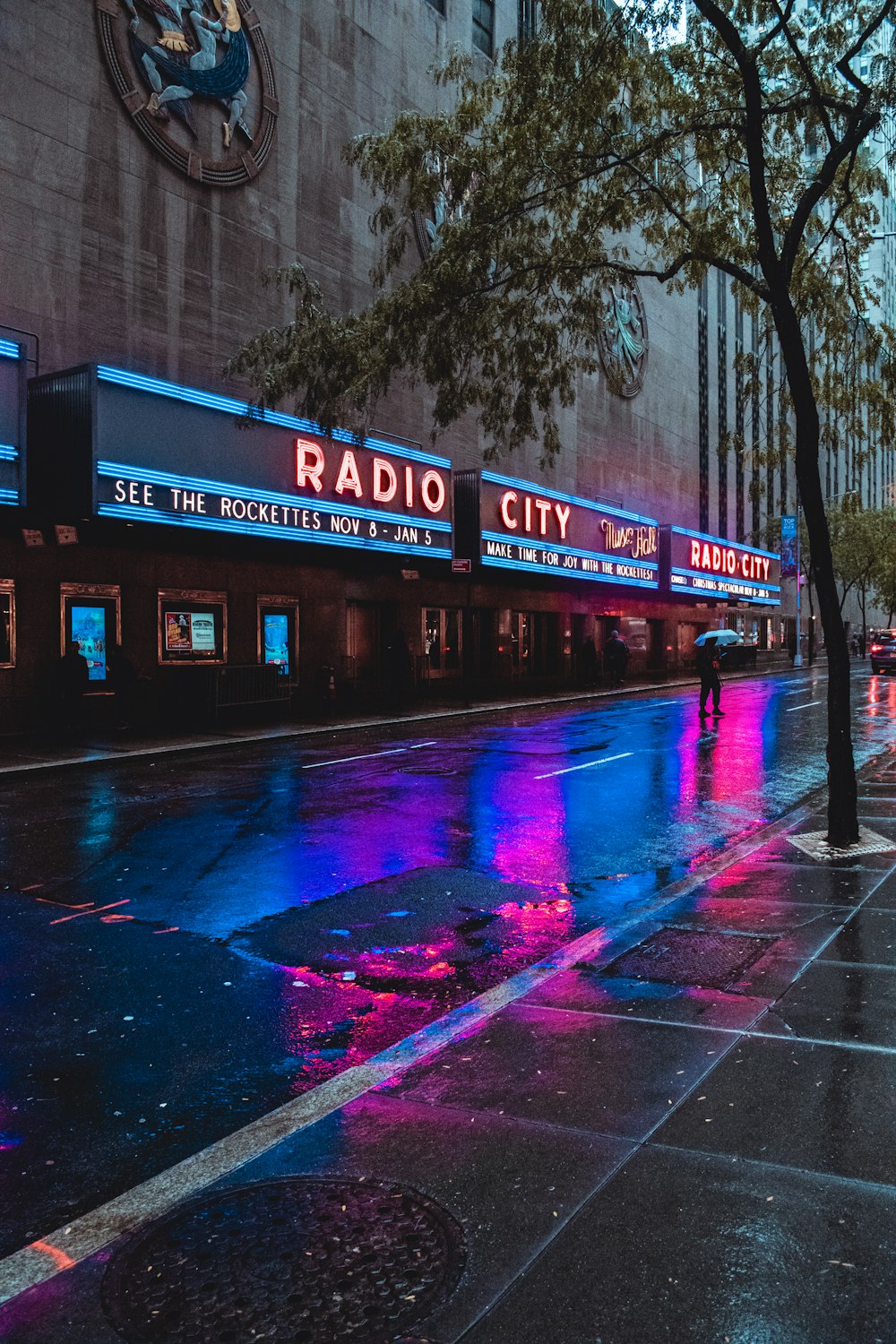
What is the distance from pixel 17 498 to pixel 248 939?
12157 mm

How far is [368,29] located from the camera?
26719 mm

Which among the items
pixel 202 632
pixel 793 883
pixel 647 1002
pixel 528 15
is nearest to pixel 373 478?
pixel 202 632

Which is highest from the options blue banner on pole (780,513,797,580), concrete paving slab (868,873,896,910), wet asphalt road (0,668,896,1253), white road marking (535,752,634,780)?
blue banner on pole (780,513,797,580)

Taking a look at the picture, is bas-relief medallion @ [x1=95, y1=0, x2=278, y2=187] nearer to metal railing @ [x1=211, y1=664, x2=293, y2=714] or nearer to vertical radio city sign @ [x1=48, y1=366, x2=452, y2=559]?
vertical radio city sign @ [x1=48, y1=366, x2=452, y2=559]

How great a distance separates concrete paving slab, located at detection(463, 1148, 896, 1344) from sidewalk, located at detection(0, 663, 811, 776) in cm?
1339

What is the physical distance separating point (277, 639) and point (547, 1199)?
22.6 metres

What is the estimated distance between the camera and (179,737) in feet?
62.7

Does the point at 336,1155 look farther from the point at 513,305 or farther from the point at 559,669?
the point at 559,669

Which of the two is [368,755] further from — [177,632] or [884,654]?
[884,654]

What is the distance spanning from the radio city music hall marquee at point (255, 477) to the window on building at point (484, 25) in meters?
17.2

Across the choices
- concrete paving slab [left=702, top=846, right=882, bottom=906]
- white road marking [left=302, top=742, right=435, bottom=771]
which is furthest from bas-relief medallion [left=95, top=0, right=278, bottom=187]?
concrete paving slab [left=702, top=846, right=882, bottom=906]

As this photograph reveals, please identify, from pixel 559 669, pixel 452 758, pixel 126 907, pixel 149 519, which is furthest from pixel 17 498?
pixel 559 669

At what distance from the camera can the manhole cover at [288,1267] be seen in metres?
2.68

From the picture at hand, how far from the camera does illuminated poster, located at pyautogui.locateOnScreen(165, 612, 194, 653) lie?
22.0 metres
